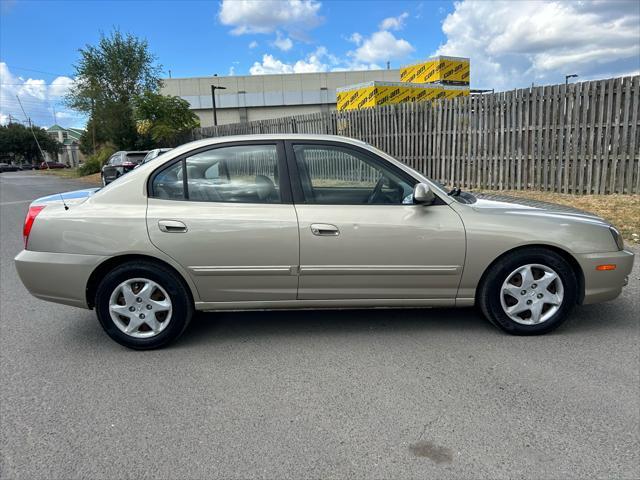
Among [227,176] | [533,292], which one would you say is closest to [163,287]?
[227,176]

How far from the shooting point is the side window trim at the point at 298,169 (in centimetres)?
362

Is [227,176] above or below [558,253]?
above

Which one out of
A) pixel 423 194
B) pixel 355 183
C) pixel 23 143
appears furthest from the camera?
pixel 23 143

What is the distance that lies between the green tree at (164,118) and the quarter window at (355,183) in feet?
76.5

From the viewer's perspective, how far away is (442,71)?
754 inches

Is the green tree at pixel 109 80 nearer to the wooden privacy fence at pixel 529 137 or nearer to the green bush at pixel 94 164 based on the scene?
the green bush at pixel 94 164

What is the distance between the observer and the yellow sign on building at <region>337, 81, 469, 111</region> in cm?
1588

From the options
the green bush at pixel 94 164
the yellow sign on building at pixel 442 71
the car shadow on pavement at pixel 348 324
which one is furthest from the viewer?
the green bush at pixel 94 164

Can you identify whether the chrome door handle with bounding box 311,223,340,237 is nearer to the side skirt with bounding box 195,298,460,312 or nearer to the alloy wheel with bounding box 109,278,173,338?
the side skirt with bounding box 195,298,460,312

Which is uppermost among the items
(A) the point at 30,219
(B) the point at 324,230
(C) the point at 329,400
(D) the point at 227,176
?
(D) the point at 227,176

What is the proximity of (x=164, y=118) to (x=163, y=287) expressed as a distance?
23.9 meters

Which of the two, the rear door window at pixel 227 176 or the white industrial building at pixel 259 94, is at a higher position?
the white industrial building at pixel 259 94

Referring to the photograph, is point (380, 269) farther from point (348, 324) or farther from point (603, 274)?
point (603, 274)

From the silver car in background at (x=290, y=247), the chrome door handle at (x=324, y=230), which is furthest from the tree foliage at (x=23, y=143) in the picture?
the chrome door handle at (x=324, y=230)
